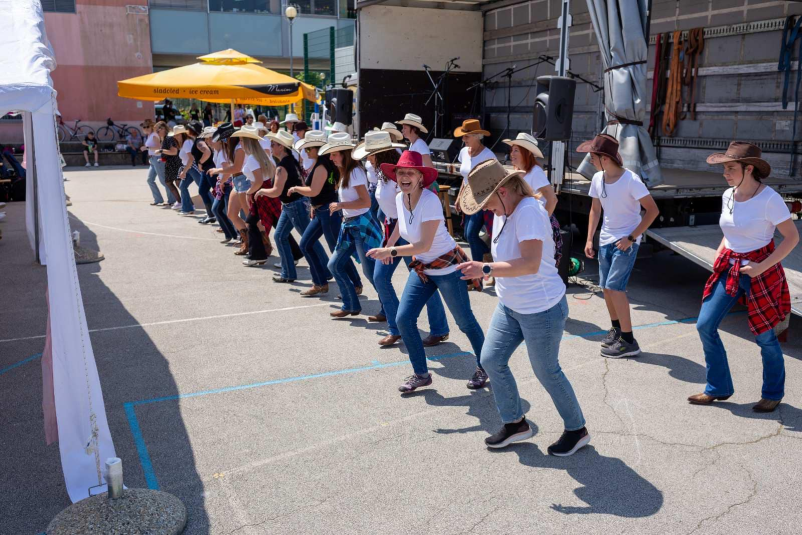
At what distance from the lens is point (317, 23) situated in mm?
32562

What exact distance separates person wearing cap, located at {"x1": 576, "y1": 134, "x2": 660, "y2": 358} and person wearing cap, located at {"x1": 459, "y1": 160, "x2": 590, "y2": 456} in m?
1.90

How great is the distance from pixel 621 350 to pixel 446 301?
178 cm

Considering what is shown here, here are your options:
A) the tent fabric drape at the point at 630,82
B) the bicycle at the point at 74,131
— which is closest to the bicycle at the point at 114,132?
the bicycle at the point at 74,131

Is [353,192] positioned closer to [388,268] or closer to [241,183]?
[388,268]

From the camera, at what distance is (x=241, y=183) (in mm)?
9781

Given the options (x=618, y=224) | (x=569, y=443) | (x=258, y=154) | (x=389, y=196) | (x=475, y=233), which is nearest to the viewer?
(x=569, y=443)

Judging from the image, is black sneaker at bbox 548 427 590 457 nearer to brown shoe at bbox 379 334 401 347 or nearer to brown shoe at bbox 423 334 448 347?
brown shoe at bbox 423 334 448 347

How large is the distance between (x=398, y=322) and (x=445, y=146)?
8.20 meters

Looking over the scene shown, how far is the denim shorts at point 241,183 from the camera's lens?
9.74 meters

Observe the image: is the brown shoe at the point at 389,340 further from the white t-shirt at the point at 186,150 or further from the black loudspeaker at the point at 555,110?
the white t-shirt at the point at 186,150

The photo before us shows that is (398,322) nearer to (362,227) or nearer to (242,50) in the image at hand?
(362,227)

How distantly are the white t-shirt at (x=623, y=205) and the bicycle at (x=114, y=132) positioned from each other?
85.1 ft

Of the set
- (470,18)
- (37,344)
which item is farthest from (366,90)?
(37,344)

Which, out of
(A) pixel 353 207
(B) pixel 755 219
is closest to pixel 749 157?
(B) pixel 755 219
